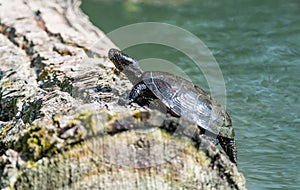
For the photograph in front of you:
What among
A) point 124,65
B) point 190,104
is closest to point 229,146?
point 190,104

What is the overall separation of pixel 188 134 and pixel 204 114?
3.29 ft

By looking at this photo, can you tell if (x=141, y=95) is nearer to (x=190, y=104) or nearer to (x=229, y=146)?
(x=190, y=104)

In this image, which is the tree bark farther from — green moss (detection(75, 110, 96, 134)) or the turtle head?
the turtle head

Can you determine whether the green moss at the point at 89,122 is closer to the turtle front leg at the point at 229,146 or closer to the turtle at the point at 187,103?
the turtle at the point at 187,103

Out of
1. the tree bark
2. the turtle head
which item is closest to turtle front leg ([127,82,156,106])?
the turtle head

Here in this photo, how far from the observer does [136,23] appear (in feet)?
33.0

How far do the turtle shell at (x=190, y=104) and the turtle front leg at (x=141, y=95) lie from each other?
39 mm

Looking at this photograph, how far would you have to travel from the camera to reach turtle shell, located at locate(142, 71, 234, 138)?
353 cm

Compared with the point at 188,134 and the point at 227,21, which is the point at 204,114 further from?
the point at 227,21

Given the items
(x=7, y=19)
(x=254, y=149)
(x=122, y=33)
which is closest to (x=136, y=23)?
(x=122, y=33)

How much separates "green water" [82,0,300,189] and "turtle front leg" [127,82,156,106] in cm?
114

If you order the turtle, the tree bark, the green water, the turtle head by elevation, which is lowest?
the tree bark

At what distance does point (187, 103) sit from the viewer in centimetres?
356

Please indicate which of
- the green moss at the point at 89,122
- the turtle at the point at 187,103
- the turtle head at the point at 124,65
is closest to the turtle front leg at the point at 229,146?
the turtle at the point at 187,103
